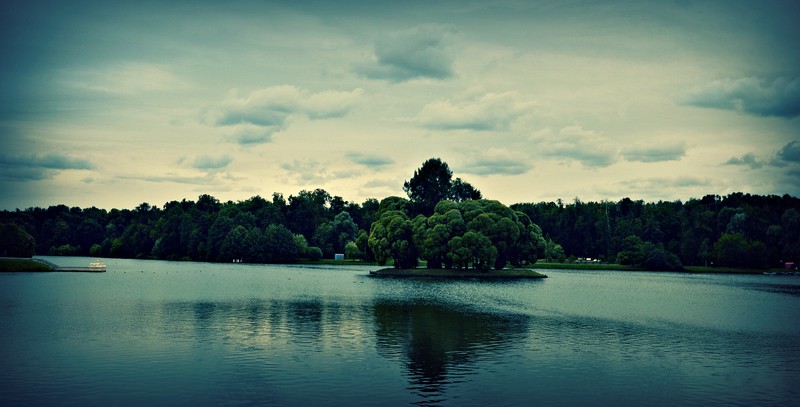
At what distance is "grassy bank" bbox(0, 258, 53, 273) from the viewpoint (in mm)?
142125

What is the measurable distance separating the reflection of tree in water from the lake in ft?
0.60

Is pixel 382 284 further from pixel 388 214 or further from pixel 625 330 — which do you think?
pixel 625 330

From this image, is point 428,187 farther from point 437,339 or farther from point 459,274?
point 437,339

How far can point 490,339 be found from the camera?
5319 centimetres

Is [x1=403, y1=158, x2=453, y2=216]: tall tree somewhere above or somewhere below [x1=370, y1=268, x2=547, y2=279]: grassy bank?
above

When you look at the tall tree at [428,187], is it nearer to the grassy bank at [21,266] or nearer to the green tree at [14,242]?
the grassy bank at [21,266]

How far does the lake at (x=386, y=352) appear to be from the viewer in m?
34.2

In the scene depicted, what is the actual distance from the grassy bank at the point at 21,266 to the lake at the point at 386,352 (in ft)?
208

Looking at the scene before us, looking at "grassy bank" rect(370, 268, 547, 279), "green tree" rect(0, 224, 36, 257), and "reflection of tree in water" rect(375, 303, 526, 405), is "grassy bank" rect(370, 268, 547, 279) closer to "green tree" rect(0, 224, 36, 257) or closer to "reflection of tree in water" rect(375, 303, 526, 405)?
"reflection of tree in water" rect(375, 303, 526, 405)

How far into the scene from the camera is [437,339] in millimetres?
52531

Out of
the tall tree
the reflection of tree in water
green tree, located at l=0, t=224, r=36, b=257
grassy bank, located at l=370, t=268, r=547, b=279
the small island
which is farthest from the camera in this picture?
the tall tree

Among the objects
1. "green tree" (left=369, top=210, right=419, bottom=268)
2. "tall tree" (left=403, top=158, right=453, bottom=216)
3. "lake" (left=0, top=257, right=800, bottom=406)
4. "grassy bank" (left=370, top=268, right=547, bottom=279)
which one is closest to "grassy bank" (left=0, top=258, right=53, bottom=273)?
"lake" (left=0, top=257, right=800, bottom=406)

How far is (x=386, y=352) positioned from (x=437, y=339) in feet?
25.5

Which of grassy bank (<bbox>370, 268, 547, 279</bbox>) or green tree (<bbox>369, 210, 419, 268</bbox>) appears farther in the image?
green tree (<bbox>369, 210, 419, 268</bbox>)
